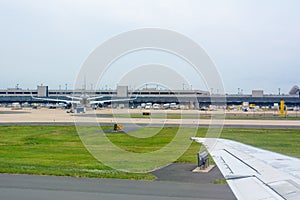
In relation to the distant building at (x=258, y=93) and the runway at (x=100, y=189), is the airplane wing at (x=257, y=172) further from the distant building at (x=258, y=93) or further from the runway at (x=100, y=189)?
the distant building at (x=258, y=93)

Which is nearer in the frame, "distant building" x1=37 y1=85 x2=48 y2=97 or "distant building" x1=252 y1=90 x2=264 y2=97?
"distant building" x1=37 y1=85 x2=48 y2=97

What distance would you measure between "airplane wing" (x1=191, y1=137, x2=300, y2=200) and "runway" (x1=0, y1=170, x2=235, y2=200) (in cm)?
204

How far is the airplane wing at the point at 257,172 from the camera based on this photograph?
573cm

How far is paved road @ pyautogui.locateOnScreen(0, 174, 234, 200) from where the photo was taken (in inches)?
433

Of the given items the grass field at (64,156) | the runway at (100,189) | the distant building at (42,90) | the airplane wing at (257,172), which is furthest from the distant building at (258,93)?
the airplane wing at (257,172)

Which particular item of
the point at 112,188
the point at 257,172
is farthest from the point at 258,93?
the point at 257,172

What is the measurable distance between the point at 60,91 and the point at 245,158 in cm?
15243

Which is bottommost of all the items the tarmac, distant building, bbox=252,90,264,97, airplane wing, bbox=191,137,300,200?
the tarmac

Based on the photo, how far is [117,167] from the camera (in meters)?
17.6

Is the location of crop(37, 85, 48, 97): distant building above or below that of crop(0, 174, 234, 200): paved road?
above

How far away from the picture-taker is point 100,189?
12.1 meters

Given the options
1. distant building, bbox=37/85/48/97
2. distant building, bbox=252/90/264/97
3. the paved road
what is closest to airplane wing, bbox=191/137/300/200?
the paved road

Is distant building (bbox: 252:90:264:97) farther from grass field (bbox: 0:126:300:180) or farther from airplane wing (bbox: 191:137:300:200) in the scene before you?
airplane wing (bbox: 191:137:300:200)

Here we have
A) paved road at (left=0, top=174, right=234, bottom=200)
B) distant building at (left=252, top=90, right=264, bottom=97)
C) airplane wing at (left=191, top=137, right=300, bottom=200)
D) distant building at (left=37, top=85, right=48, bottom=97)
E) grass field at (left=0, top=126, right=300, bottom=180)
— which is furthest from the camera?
distant building at (left=252, top=90, right=264, bottom=97)
